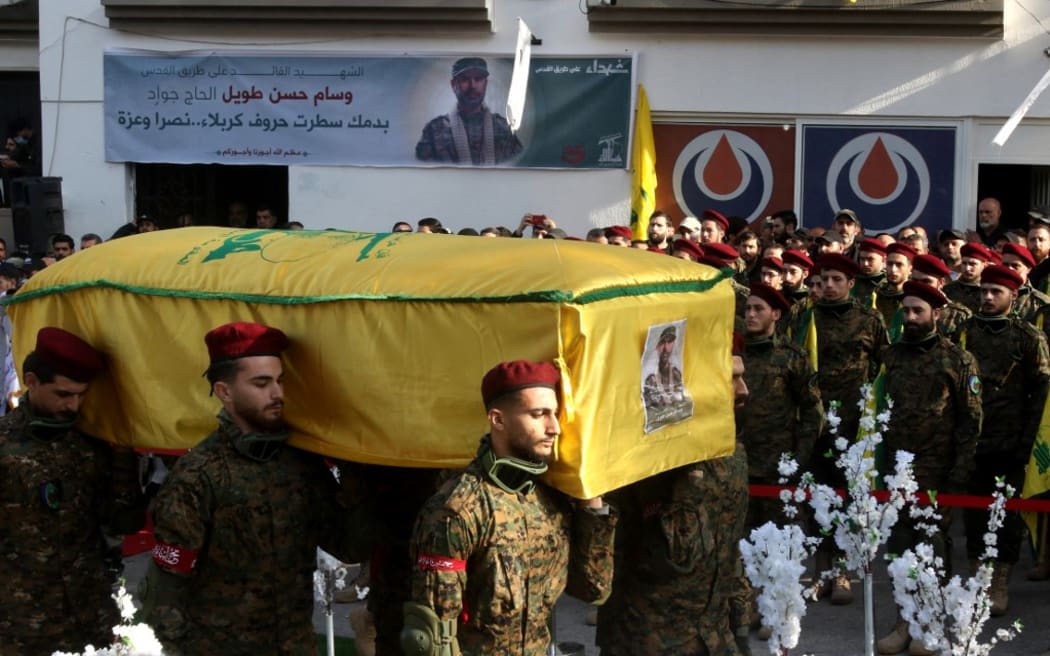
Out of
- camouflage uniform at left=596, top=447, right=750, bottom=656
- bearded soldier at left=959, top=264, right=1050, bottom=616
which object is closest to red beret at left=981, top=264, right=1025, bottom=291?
bearded soldier at left=959, top=264, right=1050, bottom=616

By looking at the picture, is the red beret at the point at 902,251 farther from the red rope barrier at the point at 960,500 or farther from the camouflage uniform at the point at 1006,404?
the red rope barrier at the point at 960,500

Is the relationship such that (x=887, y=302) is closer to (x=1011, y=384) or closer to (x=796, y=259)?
(x=796, y=259)

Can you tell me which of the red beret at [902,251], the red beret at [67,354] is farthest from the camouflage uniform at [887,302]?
the red beret at [67,354]

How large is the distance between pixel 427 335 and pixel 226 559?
38.6 inches

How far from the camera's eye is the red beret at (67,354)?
486cm

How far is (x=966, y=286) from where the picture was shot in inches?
362

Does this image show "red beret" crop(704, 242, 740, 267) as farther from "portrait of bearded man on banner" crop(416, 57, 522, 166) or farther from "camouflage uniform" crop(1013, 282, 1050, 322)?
"portrait of bearded man on banner" crop(416, 57, 522, 166)

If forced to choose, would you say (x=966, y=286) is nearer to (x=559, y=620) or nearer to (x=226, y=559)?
(x=559, y=620)

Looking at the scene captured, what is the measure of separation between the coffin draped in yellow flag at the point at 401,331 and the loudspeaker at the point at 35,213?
32.1 ft

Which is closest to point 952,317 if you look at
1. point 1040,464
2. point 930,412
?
point 930,412

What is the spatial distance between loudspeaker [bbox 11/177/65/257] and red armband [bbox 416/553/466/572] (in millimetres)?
11317

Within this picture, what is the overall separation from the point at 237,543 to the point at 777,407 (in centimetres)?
354

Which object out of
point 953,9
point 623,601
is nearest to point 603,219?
point 953,9

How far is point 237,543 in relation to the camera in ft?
15.3
